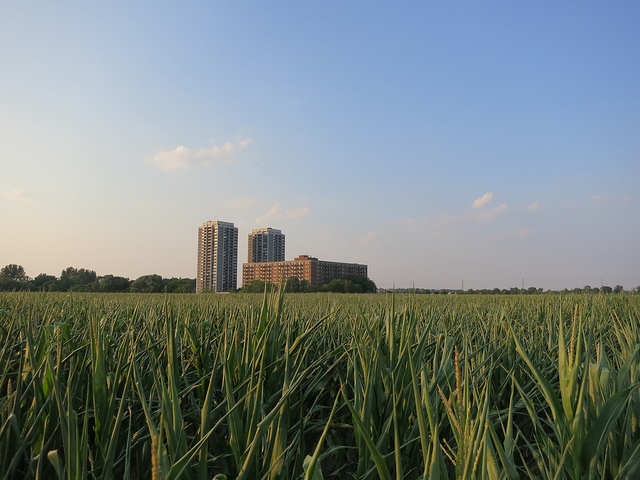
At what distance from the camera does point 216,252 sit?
201ft

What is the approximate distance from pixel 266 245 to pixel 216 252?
48.6 feet

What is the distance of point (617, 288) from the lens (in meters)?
12.5

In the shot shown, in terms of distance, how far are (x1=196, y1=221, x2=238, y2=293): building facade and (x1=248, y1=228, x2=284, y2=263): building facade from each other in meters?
10.9

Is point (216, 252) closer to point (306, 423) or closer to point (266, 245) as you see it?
point (266, 245)

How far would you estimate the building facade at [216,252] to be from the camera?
6122 centimetres

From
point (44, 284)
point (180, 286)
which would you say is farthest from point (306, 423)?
point (180, 286)

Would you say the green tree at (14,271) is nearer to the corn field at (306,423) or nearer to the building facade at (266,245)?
the building facade at (266,245)

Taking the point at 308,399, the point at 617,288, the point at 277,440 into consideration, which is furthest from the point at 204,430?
the point at 617,288

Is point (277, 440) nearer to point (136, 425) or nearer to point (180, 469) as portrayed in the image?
point (180, 469)

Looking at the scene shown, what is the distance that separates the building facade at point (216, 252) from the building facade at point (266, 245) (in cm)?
1087

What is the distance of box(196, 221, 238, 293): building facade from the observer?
61219 millimetres

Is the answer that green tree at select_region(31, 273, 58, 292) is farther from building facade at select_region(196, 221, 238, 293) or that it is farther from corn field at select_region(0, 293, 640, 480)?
building facade at select_region(196, 221, 238, 293)

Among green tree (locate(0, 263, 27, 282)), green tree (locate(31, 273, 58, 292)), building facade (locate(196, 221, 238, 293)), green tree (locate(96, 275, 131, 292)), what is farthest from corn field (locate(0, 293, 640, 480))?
building facade (locate(196, 221, 238, 293))

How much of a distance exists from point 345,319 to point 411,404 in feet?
6.39
